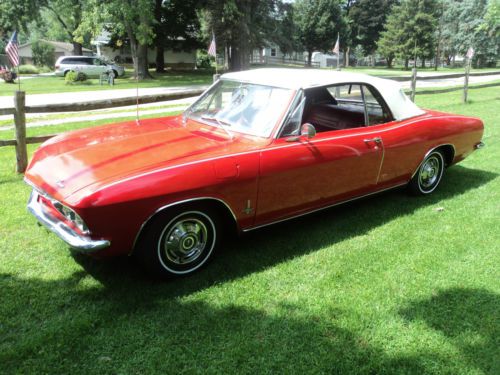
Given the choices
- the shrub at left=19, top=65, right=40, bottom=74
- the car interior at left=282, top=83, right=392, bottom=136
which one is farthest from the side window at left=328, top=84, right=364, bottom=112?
the shrub at left=19, top=65, right=40, bottom=74

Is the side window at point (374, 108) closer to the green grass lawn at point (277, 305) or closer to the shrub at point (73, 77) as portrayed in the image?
A: the green grass lawn at point (277, 305)

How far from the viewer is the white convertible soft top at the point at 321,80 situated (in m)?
4.35

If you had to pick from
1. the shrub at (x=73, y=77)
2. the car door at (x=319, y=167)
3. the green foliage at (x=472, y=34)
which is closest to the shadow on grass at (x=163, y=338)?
the car door at (x=319, y=167)

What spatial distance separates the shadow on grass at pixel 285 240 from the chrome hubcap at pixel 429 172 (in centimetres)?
18

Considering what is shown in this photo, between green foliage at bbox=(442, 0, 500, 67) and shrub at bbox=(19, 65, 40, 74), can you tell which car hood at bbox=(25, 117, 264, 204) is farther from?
green foliage at bbox=(442, 0, 500, 67)

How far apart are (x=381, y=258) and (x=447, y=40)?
7547 centimetres

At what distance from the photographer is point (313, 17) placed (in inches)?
2392

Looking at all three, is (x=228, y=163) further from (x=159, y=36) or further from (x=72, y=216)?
(x=159, y=36)

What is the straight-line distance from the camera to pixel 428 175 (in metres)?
5.64

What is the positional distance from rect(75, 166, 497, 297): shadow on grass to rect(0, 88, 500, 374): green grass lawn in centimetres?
2

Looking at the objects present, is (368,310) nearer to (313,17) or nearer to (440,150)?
Answer: (440,150)

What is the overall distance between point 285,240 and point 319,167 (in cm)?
82

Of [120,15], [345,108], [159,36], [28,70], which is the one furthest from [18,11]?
[345,108]

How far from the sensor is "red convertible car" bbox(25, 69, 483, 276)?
3168 millimetres
